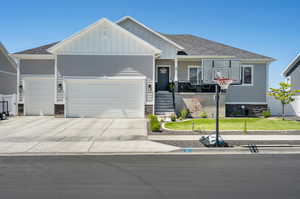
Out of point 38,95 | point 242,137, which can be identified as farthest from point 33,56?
point 242,137

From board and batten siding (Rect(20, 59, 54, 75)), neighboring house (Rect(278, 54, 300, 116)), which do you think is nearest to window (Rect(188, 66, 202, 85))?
board and batten siding (Rect(20, 59, 54, 75))

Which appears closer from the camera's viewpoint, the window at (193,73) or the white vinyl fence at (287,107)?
the white vinyl fence at (287,107)

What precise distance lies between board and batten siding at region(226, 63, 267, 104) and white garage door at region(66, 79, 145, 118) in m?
7.85

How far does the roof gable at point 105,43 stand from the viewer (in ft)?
59.0

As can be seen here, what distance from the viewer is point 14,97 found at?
20.4 m

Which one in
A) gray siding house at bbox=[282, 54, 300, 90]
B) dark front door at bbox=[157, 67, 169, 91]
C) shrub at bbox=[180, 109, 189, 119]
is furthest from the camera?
gray siding house at bbox=[282, 54, 300, 90]

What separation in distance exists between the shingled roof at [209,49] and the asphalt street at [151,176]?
43.3 ft

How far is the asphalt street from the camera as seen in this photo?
520cm

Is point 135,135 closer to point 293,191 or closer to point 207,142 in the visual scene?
point 207,142

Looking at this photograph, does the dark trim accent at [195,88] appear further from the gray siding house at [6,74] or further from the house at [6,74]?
the gray siding house at [6,74]

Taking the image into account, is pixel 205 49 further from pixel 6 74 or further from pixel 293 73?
pixel 6 74

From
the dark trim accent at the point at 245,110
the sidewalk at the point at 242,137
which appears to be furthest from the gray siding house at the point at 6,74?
the dark trim accent at the point at 245,110

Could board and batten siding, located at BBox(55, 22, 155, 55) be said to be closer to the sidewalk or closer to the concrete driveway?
the concrete driveway

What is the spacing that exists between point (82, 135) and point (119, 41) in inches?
347
